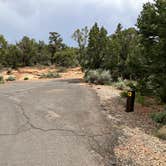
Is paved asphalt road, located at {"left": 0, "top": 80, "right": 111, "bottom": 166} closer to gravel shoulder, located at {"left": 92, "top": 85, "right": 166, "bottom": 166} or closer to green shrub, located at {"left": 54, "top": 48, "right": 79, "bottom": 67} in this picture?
gravel shoulder, located at {"left": 92, "top": 85, "right": 166, "bottom": 166}

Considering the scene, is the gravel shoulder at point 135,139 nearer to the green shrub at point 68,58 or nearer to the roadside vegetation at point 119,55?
the roadside vegetation at point 119,55

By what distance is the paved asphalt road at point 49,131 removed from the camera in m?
6.93

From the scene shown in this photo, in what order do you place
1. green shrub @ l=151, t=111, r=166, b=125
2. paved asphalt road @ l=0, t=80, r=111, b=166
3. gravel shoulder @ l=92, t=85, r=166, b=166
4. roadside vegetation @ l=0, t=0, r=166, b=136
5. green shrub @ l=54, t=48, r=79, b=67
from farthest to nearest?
green shrub @ l=54, t=48, r=79, b=67 → roadside vegetation @ l=0, t=0, r=166, b=136 → green shrub @ l=151, t=111, r=166, b=125 → gravel shoulder @ l=92, t=85, r=166, b=166 → paved asphalt road @ l=0, t=80, r=111, b=166

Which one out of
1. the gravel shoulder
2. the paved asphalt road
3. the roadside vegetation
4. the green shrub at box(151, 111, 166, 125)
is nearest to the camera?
the paved asphalt road

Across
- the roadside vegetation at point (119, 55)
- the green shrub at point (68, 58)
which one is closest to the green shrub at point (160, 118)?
the roadside vegetation at point (119, 55)

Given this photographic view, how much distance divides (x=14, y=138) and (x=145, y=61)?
817 centimetres

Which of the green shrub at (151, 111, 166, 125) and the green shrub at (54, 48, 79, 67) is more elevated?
the green shrub at (151, 111, 166, 125)

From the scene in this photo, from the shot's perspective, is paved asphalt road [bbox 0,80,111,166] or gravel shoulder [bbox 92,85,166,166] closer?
paved asphalt road [bbox 0,80,111,166]

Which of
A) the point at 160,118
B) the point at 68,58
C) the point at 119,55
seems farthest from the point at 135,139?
the point at 68,58

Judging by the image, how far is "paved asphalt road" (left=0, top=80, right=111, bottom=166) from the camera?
6.93 metres

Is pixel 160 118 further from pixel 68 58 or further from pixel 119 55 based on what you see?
pixel 68 58

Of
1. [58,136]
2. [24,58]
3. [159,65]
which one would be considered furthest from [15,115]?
[24,58]

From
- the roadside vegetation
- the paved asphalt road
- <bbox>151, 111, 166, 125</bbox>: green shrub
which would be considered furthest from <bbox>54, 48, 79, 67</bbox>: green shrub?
<bbox>151, 111, 166, 125</bbox>: green shrub

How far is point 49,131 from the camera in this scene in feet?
29.8
